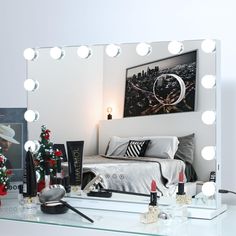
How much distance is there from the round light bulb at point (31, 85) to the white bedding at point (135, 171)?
35 cm

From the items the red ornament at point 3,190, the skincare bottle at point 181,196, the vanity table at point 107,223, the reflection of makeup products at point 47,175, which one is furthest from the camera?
the reflection of makeup products at point 47,175

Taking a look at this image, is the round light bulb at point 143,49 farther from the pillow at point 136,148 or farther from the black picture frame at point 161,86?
the pillow at point 136,148

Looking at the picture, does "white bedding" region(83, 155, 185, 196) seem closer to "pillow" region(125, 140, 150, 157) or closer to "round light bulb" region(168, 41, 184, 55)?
"pillow" region(125, 140, 150, 157)

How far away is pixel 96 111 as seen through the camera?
1.64 m

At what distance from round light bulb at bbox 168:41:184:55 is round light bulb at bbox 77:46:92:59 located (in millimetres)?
299

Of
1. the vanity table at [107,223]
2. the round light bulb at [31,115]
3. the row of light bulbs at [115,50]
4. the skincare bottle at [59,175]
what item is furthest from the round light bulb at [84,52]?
the vanity table at [107,223]

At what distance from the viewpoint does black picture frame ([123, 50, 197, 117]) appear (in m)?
1.51

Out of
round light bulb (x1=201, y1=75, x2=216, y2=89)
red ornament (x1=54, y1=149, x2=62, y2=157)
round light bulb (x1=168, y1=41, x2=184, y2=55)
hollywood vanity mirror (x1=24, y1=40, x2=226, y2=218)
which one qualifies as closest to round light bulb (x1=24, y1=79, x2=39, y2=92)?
hollywood vanity mirror (x1=24, y1=40, x2=226, y2=218)

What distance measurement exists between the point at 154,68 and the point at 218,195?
47 cm

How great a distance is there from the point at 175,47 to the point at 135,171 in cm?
44

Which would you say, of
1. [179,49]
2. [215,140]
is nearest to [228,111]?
[215,140]

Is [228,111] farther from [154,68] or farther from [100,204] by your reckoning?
[100,204]

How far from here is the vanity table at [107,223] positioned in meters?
1.27

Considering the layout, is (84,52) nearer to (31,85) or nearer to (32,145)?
(31,85)
